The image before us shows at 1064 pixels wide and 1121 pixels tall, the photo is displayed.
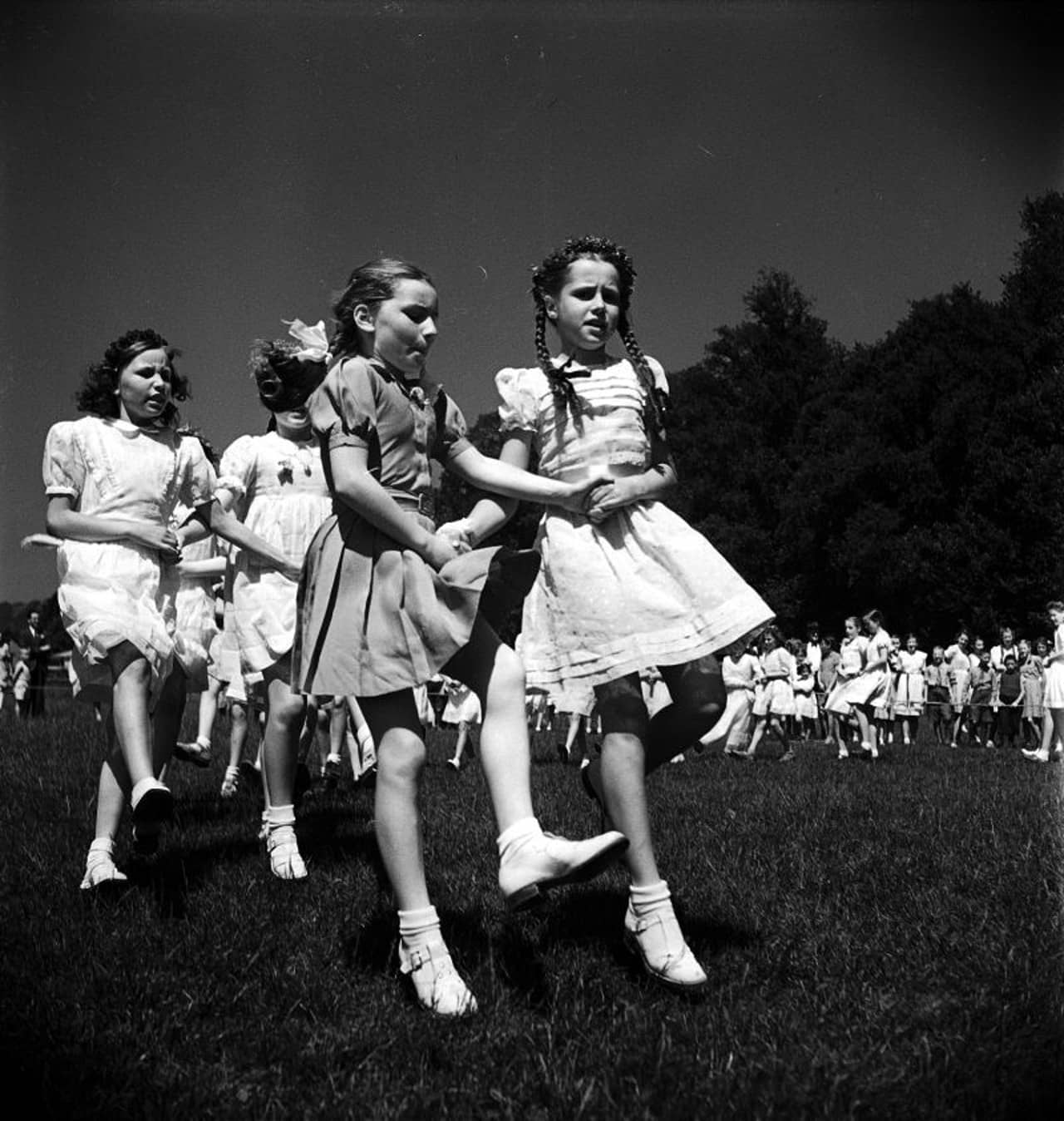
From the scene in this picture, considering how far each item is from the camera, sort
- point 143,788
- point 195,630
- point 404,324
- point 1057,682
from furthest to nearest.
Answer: point 1057,682 < point 195,630 < point 143,788 < point 404,324

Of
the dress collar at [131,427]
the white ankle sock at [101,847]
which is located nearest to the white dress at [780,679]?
the dress collar at [131,427]

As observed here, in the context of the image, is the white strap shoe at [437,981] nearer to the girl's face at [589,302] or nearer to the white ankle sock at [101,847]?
the white ankle sock at [101,847]

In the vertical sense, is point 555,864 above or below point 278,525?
below

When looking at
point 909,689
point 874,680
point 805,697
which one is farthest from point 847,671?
point 805,697

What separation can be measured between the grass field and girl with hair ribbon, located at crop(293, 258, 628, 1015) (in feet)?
1.25

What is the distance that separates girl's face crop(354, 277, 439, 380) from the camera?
154 inches

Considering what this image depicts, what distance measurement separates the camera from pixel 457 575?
3639mm

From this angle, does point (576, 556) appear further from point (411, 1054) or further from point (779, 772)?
point (779, 772)

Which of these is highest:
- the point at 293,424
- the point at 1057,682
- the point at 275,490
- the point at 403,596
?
the point at 293,424

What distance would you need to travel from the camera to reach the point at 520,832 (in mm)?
3334

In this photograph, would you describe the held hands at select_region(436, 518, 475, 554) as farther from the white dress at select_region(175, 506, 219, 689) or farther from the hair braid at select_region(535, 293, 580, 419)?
the white dress at select_region(175, 506, 219, 689)

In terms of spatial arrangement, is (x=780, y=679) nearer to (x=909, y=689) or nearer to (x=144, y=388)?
(x=909, y=689)

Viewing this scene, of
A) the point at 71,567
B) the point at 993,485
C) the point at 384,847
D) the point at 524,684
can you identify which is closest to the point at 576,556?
the point at 524,684

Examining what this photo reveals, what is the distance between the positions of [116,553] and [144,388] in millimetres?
774
